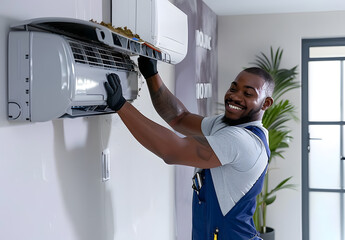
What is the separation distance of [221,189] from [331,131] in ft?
10.6

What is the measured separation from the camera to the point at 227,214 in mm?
2164

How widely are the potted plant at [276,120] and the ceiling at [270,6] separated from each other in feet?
1.38

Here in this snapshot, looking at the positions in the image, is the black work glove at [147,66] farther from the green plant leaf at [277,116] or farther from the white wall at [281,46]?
the white wall at [281,46]

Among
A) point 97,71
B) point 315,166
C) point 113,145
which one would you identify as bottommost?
point 315,166

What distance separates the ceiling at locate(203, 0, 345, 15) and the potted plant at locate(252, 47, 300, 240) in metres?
0.42

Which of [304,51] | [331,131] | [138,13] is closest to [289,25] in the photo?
[304,51]

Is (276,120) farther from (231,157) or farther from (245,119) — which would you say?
(231,157)

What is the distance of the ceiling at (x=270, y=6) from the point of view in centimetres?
426

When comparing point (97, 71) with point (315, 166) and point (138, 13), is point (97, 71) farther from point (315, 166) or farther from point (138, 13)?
point (315, 166)

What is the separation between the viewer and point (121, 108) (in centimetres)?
169

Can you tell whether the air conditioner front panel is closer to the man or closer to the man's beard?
the man

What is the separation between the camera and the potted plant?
457cm

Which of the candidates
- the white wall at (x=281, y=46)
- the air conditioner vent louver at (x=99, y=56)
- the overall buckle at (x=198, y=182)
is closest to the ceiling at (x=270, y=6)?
the white wall at (x=281, y=46)

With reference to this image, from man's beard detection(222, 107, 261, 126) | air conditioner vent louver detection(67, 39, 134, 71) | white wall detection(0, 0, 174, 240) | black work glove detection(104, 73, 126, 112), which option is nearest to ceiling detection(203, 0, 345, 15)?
white wall detection(0, 0, 174, 240)
